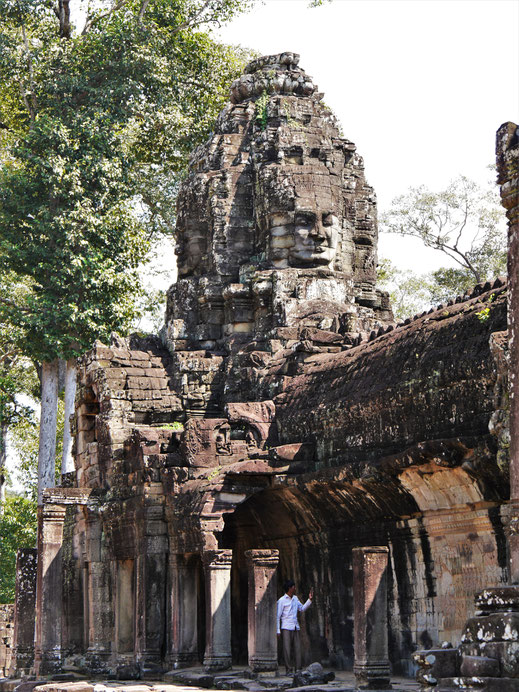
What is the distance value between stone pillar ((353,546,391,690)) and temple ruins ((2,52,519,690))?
24 mm

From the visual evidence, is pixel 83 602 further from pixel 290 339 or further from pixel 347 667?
pixel 347 667

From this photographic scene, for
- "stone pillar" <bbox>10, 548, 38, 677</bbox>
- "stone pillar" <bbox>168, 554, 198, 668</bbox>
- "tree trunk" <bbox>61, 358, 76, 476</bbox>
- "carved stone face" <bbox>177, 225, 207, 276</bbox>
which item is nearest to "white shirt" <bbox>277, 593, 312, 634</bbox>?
"stone pillar" <bbox>168, 554, 198, 668</bbox>

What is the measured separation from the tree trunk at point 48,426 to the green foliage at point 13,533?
193 inches

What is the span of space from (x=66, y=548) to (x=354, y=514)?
9553 mm

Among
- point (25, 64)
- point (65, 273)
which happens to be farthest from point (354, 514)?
point (25, 64)

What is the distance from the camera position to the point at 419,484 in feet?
47.4

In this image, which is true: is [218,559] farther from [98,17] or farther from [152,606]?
[98,17]

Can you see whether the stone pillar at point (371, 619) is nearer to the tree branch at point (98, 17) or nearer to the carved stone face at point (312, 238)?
the carved stone face at point (312, 238)

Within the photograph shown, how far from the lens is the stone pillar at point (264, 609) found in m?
15.6

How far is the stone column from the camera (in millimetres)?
16891

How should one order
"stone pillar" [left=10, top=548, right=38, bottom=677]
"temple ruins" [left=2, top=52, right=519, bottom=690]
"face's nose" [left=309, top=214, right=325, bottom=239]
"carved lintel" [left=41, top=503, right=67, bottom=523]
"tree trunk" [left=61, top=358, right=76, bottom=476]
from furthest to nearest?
"tree trunk" [left=61, top=358, right=76, bottom=476]
"stone pillar" [left=10, top=548, right=38, bottom=677]
"face's nose" [left=309, top=214, right=325, bottom=239]
"carved lintel" [left=41, top=503, right=67, bottom=523]
"temple ruins" [left=2, top=52, right=519, bottom=690]

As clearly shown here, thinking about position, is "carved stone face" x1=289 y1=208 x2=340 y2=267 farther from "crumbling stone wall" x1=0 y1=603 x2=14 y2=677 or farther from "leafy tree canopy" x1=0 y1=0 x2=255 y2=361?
"crumbling stone wall" x1=0 y1=603 x2=14 y2=677

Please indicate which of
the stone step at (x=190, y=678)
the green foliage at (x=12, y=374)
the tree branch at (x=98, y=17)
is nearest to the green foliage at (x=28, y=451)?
the green foliage at (x=12, y=374)

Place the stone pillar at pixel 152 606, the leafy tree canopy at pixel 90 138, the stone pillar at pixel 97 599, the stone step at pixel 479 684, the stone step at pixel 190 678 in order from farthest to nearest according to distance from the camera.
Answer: the leafy tree canopy at pixel 90 138, the stone pillar at pixel 97 599, the stone pillar at pixel 152 606, the stone step at pixel 190 678, the stone step at pixel 479 684
